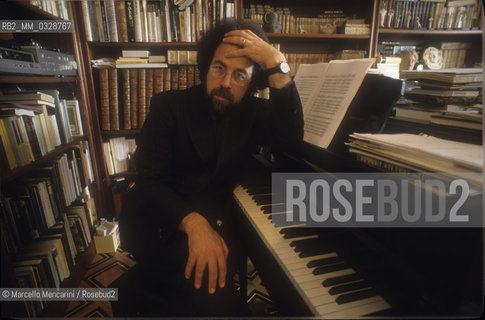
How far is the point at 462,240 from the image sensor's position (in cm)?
48

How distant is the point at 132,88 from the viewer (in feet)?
6.48

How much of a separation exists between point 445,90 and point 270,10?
1.75 m

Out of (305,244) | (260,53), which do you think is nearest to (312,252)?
(305,244)

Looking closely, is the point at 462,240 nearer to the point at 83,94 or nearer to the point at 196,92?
the point at 196,92

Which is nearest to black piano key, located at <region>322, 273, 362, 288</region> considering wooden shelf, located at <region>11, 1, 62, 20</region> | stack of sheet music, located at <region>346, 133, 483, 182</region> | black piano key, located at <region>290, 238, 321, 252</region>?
black piano key, located at <region>290, 238, 321, 252</region>

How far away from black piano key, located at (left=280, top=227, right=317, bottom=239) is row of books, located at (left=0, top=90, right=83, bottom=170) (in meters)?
1.16

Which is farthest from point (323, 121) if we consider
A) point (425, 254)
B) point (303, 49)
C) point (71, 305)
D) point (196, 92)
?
point (303, 49)

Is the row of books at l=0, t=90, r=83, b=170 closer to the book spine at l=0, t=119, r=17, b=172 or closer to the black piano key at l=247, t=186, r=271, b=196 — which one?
the book spine at l=0, t=119, r=17, b=172

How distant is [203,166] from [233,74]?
43 centimetres

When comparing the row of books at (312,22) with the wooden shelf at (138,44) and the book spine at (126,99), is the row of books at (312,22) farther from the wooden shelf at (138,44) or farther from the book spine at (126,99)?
the book spine at (126,99)

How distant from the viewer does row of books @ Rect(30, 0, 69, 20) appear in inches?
56.0

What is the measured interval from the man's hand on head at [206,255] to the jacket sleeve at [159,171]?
0.11 meters

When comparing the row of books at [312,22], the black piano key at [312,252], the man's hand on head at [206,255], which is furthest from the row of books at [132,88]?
the black piano key at [312,252]

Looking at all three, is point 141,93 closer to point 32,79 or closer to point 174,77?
point 174,77
